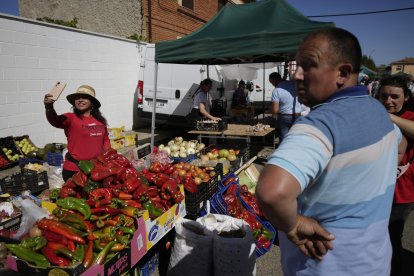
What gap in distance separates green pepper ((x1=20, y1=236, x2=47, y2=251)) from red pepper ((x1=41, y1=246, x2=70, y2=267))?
0.04 metres

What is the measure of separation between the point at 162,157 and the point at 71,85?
5827mm

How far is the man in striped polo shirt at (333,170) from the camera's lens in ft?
3.49

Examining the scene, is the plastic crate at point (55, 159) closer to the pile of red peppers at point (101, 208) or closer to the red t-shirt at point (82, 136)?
the red t-shirt at point (82, 136)

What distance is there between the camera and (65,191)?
2.87m

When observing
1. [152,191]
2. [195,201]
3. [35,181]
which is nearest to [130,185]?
[152,191]

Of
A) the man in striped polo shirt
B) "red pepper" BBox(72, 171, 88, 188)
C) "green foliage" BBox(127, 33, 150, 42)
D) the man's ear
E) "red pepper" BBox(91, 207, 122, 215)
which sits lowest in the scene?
"red pepper" BBox(91, 207, 122, 215)

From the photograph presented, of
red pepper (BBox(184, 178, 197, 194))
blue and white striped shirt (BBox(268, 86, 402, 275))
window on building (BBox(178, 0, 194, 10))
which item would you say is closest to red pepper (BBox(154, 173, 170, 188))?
red pepper (BBox(184, 178, 197, 194))

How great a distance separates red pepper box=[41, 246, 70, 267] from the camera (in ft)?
7.03

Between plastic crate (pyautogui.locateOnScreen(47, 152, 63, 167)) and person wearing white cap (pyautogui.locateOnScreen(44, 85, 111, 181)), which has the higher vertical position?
person wearing white cap (pyautogui.locateOnScreen(44, 85, 111, 181))

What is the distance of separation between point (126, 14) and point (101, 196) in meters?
11.1

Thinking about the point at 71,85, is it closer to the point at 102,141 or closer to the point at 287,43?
the point at 102,141

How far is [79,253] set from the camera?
223cm

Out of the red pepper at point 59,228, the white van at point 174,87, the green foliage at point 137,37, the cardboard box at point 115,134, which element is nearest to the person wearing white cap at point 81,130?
the red pepper at point 59,228

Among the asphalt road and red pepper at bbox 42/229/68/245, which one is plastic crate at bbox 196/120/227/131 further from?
red pepper at bbox 42/229/68/245
